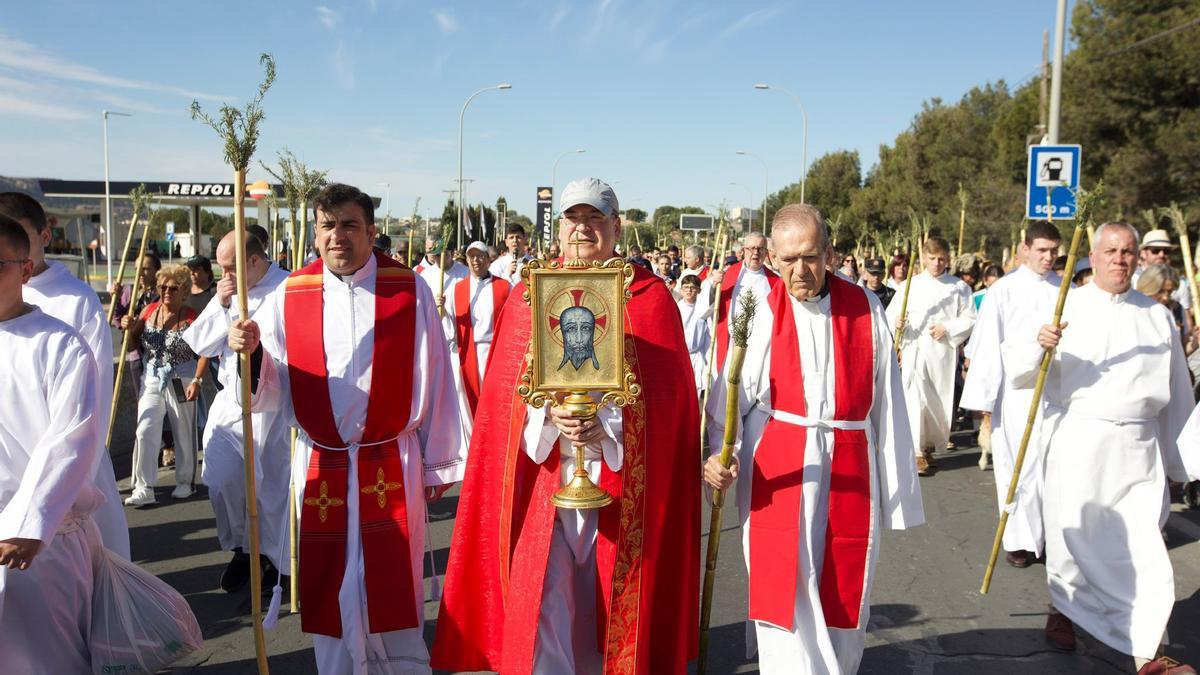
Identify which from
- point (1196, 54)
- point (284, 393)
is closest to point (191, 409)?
point (284, 393)

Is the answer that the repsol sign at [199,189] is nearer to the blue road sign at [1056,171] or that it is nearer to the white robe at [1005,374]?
the blue road sign at [1056,171]

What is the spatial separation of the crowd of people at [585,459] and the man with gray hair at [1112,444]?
0.04 ft

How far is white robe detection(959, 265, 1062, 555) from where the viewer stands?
6600 mm

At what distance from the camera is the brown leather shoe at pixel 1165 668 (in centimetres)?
448

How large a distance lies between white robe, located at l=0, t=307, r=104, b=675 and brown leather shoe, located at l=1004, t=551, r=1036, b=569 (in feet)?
18.7

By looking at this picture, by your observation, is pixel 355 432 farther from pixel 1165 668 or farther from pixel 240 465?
pixel 1165 668

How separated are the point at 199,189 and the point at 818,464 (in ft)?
134

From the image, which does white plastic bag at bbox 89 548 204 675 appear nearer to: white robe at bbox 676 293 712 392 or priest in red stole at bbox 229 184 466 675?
priest in red stole at bbox 229 184 466 675

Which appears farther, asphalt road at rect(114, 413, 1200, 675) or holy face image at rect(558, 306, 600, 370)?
asphalt road at rect(114, 413, 1200, 675)

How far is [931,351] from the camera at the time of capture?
406 inches

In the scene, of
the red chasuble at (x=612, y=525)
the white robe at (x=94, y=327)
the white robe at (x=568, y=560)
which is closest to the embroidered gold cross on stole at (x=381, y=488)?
the red chasuble at (x=612, y=525)

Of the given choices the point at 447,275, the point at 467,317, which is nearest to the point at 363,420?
the point at 467,317

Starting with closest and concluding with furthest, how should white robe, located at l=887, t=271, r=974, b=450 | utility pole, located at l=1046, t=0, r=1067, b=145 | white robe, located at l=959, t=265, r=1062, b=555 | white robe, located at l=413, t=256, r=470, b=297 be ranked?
1. white robe, located at l=959, t=265, r=1062, b=555
2. white robe, located at l=887, t=271, r=974, b=450
3. white robe, located at l=413, t=256, r=470, b=297
4. utility pole, located at l=1046, t=0, r=1067, b=145

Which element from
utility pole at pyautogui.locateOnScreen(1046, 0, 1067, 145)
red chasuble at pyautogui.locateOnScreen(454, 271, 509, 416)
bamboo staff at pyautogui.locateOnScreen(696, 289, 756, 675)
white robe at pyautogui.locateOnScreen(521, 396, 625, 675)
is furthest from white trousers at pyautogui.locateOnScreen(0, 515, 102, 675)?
utility pole at pyautogui.locateOnScreen(1046, 0, 1067, 145)
